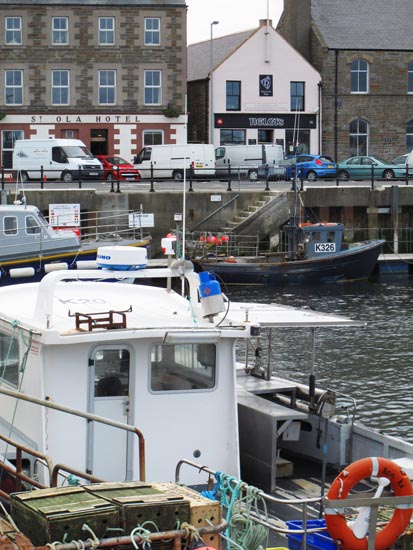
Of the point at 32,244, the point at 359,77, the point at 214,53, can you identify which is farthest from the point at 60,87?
the point at 32,244

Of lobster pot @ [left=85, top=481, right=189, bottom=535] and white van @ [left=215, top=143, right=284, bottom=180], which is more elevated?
white van @ [left=215, top=143, right=284, bottom=180]

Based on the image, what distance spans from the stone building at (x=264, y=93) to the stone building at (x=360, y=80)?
3.16 feet

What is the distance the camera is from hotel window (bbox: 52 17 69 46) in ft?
176

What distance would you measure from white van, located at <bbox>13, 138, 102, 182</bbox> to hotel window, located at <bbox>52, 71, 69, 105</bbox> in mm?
6820

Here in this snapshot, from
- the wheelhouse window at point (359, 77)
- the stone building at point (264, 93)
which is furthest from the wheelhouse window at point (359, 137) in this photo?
the stone building at point (264, 93)

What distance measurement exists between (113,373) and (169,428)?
73 cm

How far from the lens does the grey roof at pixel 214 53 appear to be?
58969mm

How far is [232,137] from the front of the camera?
5762cm

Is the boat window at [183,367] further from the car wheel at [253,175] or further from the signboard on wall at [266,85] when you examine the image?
the signboard on wall at [266,85]

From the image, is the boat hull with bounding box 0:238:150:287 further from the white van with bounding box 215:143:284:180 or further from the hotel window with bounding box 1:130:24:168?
the hotel window with bounding box 1:130:24:168

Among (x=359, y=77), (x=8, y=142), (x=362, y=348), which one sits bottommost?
(x=362, y=348)

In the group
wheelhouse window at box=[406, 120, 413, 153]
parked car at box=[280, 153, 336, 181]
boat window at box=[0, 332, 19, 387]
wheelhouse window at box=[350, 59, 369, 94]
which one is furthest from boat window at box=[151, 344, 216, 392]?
wheelhouse window at box=[406, 120, 413, 153]

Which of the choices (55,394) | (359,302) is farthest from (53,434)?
(359,302)

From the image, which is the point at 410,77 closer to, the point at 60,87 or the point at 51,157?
the point at 60,87
